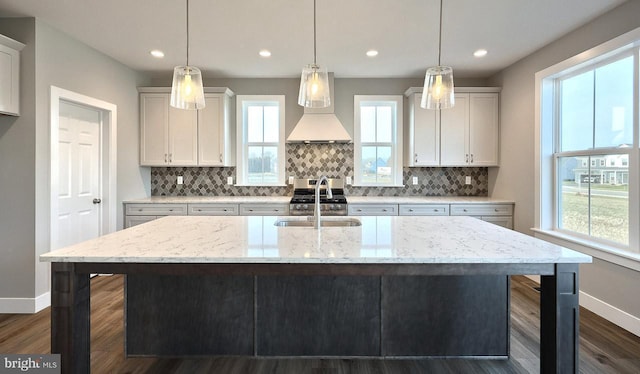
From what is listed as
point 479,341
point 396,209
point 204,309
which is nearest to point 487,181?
point 396,209

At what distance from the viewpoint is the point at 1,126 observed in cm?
285

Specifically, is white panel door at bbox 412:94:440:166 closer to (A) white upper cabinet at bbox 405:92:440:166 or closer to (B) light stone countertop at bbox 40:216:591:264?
(A) white upper cabinet at bbox 405:92:440:166

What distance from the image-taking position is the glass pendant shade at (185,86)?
1976mm

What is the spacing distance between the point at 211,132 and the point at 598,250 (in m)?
4.41

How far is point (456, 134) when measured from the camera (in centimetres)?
437

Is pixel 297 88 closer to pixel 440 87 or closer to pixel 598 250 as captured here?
pixel 440 87

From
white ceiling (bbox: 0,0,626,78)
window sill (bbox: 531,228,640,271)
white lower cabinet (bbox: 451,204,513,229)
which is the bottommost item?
window sill (bbox: 531,228,640,271)

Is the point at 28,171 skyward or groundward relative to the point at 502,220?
skyward

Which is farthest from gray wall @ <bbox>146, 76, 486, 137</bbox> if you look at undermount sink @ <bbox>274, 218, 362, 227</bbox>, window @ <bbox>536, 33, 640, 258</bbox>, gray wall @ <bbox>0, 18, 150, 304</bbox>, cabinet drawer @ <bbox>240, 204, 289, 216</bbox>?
undermount sink @ <bbox>274, 218, 362, 227</bbox>

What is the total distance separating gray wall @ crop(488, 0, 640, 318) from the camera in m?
2.60

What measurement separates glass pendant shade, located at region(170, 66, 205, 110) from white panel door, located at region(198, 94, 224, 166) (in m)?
2.39

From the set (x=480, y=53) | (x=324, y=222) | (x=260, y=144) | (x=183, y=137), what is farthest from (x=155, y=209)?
(x=480, y=53)

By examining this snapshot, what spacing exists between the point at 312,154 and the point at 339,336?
9.81 ft

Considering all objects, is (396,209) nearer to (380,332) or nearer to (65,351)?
(380,332)
